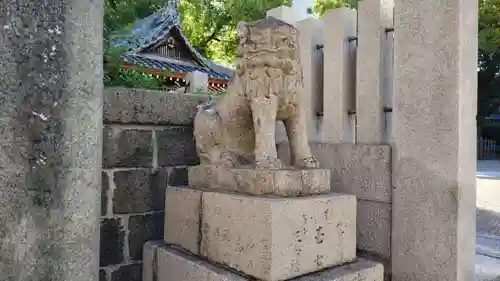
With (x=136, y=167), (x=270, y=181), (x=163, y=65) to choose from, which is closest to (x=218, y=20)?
(x=163, y=65)

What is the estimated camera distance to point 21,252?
1.03m

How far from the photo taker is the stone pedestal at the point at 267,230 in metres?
1.69

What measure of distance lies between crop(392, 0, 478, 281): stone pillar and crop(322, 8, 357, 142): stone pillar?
0.39 m

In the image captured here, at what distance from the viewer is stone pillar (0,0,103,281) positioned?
101cm

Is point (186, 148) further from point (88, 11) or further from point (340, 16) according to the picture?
point (88, 11)

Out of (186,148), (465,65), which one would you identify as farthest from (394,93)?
(186,148)

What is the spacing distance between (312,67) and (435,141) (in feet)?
3.55

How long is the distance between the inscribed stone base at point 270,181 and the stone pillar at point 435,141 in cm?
54

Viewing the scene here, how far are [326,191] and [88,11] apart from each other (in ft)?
4.68

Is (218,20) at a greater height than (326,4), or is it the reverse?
(218,20)

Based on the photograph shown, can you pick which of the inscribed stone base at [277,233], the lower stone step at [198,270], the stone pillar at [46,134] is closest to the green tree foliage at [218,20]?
the lower stone step at [198,270]

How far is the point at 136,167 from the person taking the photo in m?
2.55

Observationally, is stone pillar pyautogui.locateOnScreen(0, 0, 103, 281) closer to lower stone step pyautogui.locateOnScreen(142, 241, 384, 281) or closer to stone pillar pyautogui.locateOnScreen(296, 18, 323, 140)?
lower stone step pyautogui.locateOnScreen(142, 241, 384, 281)

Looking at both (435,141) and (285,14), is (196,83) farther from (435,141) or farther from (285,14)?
(435,141)
